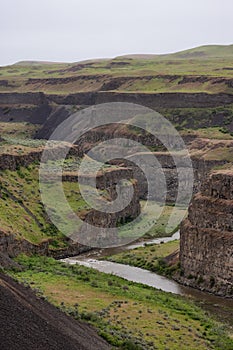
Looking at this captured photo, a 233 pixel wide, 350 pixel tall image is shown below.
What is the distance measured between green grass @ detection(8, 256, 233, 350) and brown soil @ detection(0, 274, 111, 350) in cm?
331

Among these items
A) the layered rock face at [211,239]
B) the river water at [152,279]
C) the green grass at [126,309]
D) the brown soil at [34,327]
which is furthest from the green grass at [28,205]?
the brown soil at [34,327]

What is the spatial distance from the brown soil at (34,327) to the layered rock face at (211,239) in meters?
22.0

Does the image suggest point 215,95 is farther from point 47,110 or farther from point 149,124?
point 47,110

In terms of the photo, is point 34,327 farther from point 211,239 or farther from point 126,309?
point 211,239

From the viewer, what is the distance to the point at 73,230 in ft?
293

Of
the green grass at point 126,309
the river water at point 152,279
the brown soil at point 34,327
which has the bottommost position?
the river water at point 152,279

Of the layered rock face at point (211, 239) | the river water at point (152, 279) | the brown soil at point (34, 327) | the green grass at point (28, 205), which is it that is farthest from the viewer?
the green grass at point (28, 205)

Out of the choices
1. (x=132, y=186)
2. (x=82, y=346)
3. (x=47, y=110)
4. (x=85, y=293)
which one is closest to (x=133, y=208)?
(x=132, y=186)

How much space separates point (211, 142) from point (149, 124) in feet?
64.7

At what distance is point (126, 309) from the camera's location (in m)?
57.7

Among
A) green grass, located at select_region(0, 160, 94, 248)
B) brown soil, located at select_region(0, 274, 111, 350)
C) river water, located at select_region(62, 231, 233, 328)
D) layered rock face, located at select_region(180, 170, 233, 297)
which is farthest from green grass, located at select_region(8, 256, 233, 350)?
green grass, located at select_region(0, 160, 94, 248)

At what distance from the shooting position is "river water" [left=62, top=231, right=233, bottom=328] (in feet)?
209

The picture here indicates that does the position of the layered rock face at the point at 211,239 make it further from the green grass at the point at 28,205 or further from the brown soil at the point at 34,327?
the brown soil at the point at 34,327

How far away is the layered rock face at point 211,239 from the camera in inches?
2687
